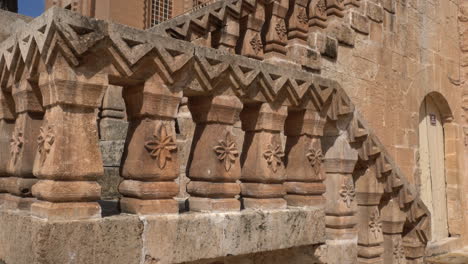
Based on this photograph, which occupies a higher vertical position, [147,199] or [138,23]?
[138,23]

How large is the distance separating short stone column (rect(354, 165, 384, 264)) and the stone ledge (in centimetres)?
126

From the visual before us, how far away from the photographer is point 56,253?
5.74 ft

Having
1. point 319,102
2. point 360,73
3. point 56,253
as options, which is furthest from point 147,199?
point 360,73

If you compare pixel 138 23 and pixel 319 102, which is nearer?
pixel 319 102

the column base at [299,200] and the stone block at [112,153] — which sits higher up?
the stone block at [112,153]

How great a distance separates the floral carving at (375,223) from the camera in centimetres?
384

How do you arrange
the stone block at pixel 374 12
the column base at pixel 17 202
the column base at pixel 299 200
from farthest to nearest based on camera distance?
the stone block at pixel 374 12 < the column base at pixel 299 200 < the column base at pixel 17 202

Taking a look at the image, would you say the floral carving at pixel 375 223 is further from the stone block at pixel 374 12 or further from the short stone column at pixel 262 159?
the stone block at pixel 374 12

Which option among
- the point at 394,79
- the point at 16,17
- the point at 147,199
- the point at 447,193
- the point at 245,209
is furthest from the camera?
the point at 447,193

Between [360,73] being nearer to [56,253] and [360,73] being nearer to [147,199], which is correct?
[147,199]

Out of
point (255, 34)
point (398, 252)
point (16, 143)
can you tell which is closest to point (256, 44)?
point (255, 34)

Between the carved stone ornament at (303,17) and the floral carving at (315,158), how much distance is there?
3.03 m

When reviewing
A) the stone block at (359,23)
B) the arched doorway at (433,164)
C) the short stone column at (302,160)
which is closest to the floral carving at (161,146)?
the short stone column at (302,160)

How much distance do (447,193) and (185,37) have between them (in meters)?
6.07
